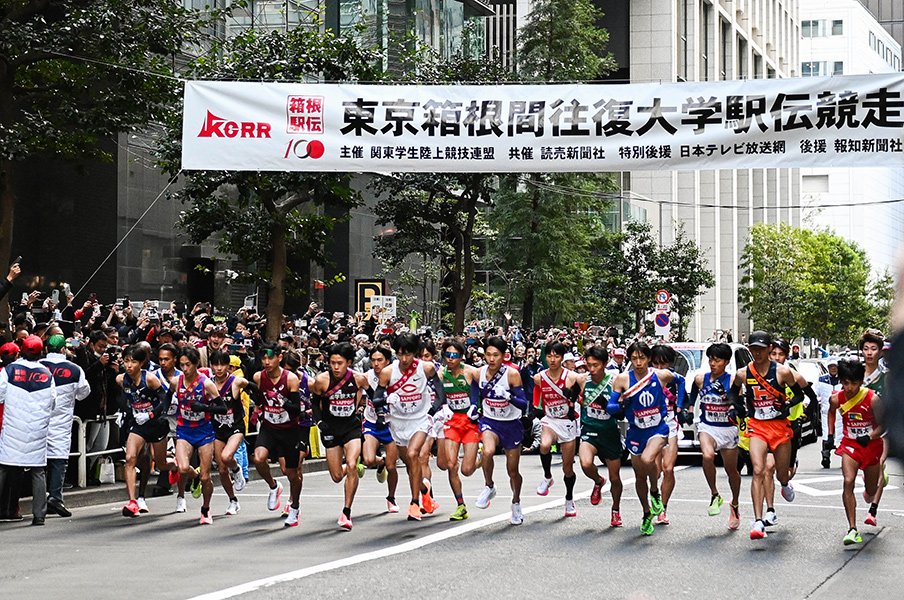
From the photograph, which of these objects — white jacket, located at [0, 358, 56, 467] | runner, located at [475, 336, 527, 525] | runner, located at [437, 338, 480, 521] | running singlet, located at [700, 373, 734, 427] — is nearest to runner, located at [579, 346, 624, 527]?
runner, located at [475, 336, 527, 525]

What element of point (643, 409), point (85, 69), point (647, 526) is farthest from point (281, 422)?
point (85, 69)

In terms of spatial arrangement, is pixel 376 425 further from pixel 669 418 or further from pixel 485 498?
pixel 669 418

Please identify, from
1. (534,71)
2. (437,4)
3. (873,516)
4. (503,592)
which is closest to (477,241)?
(437,4)

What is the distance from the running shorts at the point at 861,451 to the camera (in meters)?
12.3

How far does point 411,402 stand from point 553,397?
1.54 meters

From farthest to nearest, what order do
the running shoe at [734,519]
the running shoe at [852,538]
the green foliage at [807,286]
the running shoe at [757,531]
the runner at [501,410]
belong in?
the green foliage at [807,286] < the runner at [501,410] < the running shoe at [734,519] < the running shoe at [757,531] < the running shoe at [852,538]

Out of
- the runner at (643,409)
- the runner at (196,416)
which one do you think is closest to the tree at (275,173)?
the runner at (196,416)

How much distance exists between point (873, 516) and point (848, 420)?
1334 millimetres

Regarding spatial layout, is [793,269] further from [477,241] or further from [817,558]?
[817,558]

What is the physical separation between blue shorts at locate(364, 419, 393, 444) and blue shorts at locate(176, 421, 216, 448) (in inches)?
63.5

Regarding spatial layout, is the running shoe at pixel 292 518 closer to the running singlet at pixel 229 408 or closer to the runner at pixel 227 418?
the runner at pixel 227 418

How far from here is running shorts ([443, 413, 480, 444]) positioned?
13961mm

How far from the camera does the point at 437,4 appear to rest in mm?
48438

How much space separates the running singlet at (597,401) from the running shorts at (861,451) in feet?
7.22
